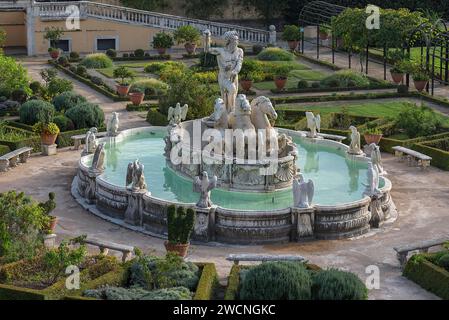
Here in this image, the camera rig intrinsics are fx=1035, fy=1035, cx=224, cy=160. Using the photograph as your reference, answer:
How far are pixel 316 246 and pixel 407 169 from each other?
8.18 m

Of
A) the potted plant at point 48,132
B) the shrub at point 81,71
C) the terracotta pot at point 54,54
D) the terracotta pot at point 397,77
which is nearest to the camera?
the potted plant at point 48,132

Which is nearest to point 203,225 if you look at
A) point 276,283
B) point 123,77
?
point 276,283

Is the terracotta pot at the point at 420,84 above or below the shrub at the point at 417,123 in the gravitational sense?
above

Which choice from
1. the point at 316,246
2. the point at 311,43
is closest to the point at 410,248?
the point at 316,246

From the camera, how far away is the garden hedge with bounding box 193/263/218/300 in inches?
817

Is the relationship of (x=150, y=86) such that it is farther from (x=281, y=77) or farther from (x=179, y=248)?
(x=179, y=248)

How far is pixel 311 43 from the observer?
58.2 m

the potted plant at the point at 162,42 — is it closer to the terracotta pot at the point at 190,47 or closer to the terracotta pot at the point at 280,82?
the terracotta pot at the point at 190,47

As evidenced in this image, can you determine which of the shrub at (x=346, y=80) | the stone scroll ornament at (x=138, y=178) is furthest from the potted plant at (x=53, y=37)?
the stone scroll ornament at (x=138, y=178)

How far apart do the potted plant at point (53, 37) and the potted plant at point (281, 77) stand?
12356 mm

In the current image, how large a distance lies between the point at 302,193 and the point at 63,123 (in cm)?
1291

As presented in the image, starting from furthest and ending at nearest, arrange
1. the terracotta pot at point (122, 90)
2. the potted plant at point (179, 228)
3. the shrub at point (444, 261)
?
1. the terracotta pot at point (122, 90)
2. the potted plant at point (179, 228)
3. the shrub at point (444, 261)

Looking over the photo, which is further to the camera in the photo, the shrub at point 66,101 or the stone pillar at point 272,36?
the stone pillar at point 272,36

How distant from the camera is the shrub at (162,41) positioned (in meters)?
53.2
